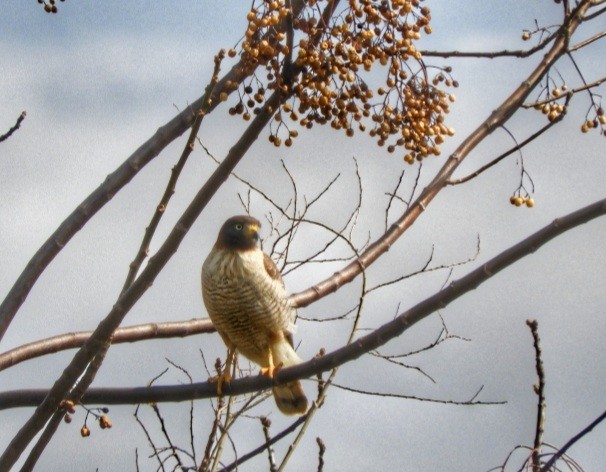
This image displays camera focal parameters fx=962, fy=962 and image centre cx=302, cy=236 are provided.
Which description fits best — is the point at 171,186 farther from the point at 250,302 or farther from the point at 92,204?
the point at 250,302

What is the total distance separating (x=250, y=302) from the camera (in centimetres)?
572

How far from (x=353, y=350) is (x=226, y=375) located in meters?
1.86

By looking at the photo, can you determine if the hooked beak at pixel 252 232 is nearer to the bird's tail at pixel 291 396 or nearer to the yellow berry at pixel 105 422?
the bird's tail at pixel 291 396

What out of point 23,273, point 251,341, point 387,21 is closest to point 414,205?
point 387,21

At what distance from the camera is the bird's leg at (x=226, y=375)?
174 inches

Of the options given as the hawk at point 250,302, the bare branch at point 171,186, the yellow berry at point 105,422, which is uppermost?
the hawk at point 250,302

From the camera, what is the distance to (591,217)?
2.84 m

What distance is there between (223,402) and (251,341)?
574mm

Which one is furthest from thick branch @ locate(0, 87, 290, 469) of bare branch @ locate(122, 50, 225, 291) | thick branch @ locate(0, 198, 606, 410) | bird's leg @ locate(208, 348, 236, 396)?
bird's leg @ locate(208, 348, 236, 396)

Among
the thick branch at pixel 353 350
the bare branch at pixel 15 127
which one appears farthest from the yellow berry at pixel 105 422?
the bare branch at pixel 15 127

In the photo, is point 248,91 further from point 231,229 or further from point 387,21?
point 231,229

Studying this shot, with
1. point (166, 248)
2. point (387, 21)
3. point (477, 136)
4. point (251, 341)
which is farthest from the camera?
point (251, 341)

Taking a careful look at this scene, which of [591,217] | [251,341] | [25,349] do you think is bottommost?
[591,217]

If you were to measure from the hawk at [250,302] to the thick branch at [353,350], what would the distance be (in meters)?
1.01
